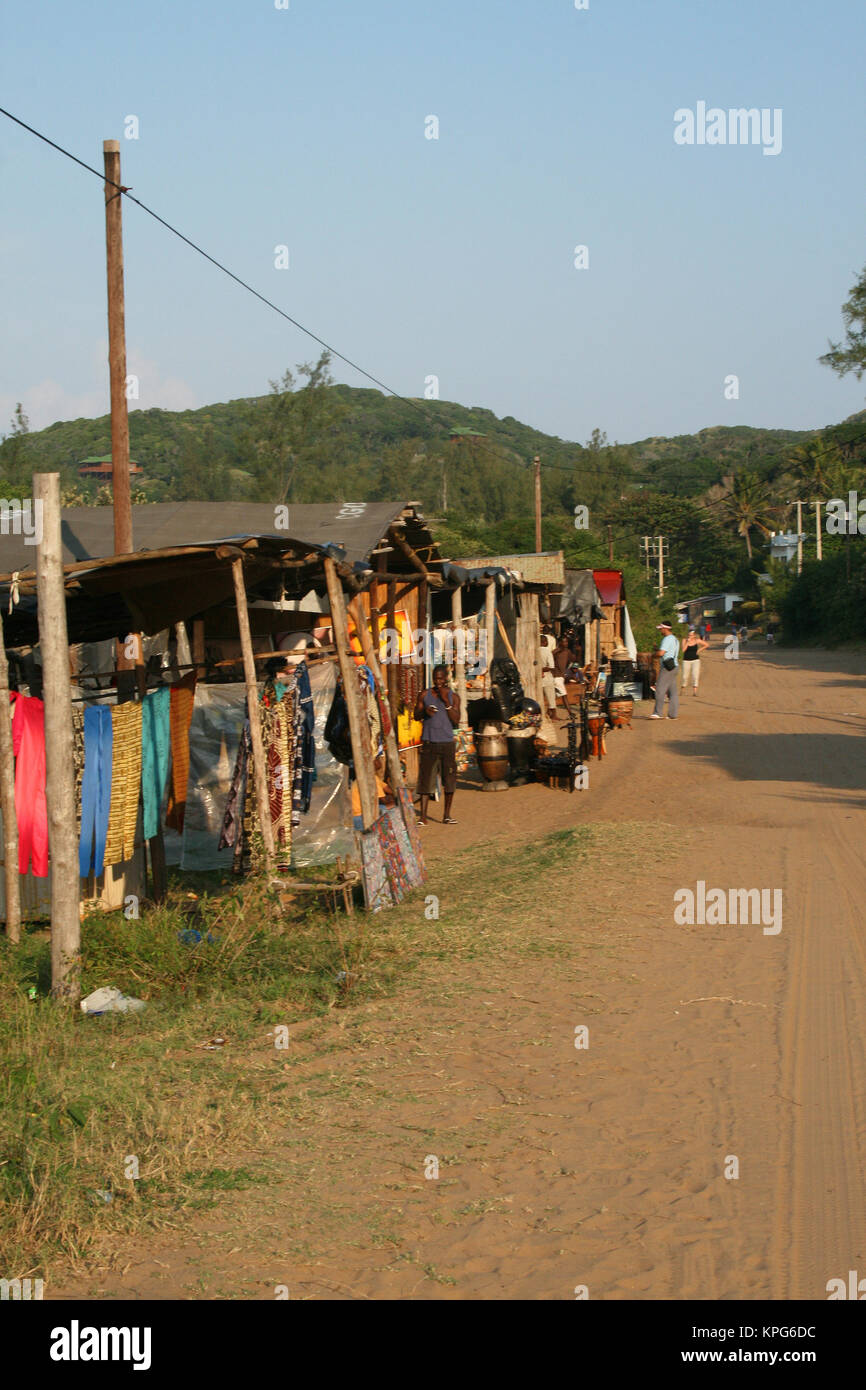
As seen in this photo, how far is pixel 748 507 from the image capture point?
278ft

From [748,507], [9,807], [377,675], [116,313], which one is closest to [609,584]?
[116,313]

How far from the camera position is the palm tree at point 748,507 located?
272 feet

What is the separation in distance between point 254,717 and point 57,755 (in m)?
1.53

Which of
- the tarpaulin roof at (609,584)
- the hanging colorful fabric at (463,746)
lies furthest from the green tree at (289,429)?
the hanging colorful fabric at (463,746)

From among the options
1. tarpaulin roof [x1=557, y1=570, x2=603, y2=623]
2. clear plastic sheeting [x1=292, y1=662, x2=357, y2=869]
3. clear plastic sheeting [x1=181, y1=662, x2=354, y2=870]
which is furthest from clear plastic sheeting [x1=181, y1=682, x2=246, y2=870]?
tarpaulin roof [x1=557, y1=570, x2=603, y2=623]

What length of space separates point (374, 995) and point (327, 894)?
2067 mm

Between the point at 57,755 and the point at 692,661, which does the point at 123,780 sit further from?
the point at 692,661

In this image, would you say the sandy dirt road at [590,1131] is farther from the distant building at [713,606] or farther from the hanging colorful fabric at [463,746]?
the distant building at [713,606]

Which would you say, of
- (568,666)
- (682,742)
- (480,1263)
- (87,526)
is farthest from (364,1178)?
(568,666)

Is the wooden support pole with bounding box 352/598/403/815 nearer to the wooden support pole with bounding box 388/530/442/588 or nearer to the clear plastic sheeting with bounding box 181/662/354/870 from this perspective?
the clear plastic sheeting with bounding box 181/662/354/870

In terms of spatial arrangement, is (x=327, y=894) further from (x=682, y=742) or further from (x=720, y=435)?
(x=720, y=435)

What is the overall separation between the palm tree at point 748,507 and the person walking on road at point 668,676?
61169mm

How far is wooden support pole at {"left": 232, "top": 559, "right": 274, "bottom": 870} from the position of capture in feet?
26.0

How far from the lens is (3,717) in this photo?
764 centimetres
